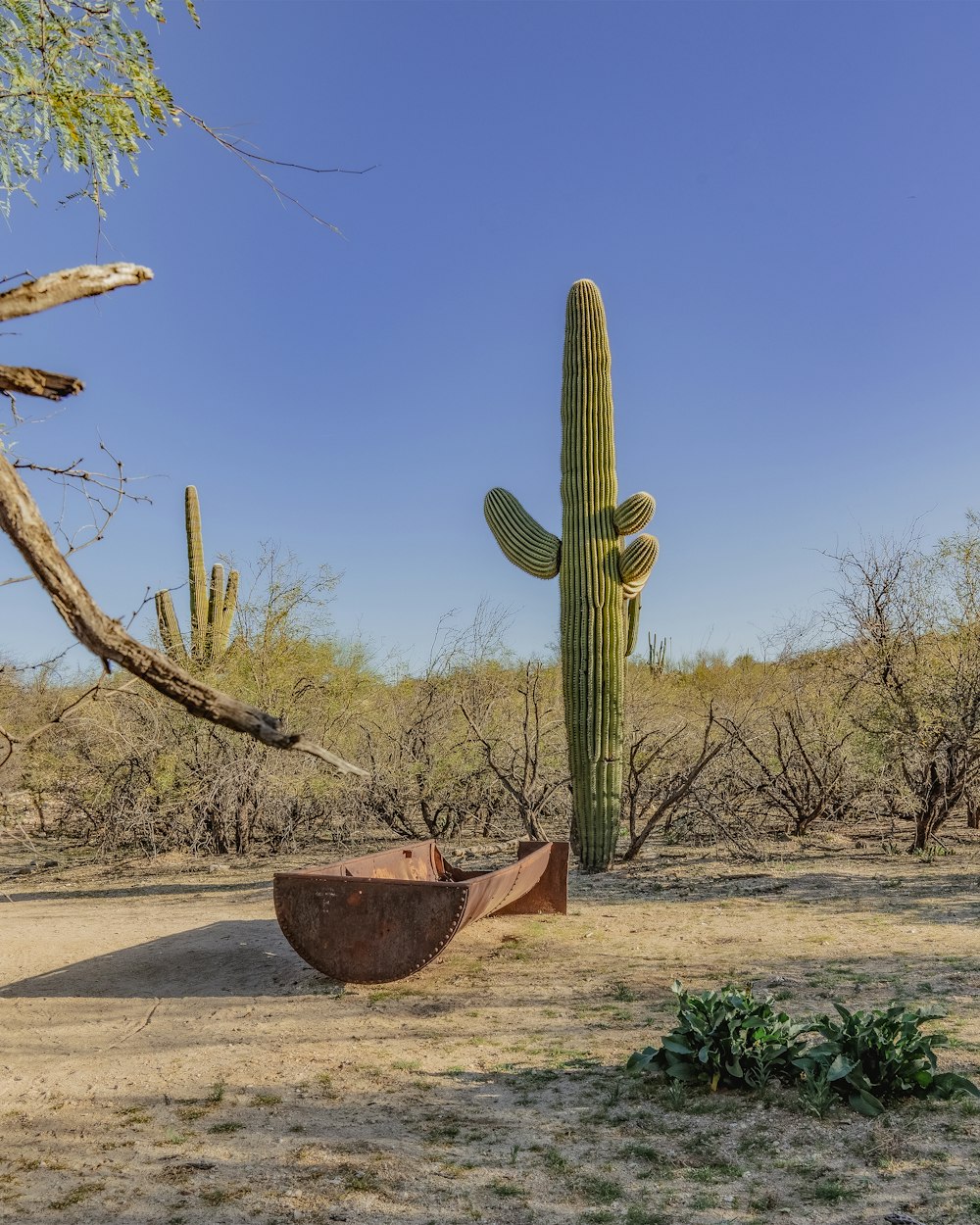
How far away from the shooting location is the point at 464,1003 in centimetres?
569

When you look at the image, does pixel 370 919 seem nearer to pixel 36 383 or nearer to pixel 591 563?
pixel 36 383

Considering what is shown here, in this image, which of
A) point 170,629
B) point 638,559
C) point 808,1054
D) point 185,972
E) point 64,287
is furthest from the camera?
point 170,629

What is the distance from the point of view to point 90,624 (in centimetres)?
213

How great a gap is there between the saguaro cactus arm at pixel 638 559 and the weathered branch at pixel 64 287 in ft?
30.0

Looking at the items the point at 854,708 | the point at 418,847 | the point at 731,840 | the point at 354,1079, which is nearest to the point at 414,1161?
the point at 354,1079

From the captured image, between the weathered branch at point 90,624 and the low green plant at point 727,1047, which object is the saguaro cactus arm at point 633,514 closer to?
the low green plant at point 727,1047

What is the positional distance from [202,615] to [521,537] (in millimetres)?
5514

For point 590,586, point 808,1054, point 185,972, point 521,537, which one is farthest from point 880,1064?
point 521,537

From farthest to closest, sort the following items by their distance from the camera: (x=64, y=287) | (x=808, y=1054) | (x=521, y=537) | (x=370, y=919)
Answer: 1. (x=521, y=537)
2. (x=370, y=919)
3. (x=808, y=1054)
4. (x=64, y=287)

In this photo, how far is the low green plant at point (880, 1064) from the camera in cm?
388

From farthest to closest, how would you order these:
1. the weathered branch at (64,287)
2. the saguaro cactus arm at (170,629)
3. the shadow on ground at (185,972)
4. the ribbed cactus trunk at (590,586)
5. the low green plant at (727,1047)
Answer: the saguaro cactus arm at (170,629) → the ribbed cactus trunk at (590,586) → the shadow on ground at (185,972) → the low green plant at (727,1047) → the weathered branch at (64,287)

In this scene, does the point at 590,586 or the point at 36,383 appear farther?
the point at 590,586

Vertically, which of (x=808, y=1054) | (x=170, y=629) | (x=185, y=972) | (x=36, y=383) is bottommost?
(x=185, y=972)

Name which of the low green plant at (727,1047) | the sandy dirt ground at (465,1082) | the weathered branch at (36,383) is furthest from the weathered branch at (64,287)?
the low green plant at (727,1047)
